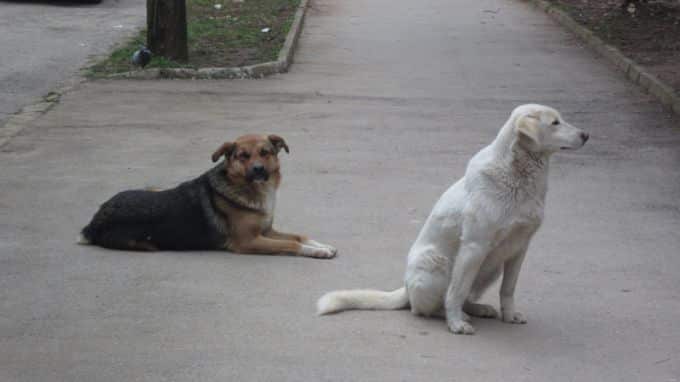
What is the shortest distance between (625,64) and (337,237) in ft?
32.0

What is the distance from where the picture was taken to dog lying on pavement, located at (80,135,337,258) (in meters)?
7.22

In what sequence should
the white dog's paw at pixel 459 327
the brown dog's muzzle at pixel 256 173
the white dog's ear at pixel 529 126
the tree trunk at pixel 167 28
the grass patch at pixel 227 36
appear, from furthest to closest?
the grass patch at pixel 227 36 < the tree trunk at pixel 167 28 < the brown dog's muzzle at pixel 256 173 < the white dog's paw at pixel 459 327 < the white dog's ear at pixel 529 126

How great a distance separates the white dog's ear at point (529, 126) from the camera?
18.1 feet

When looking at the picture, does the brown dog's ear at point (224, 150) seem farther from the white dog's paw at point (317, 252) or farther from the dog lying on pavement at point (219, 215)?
the white dog's paw at point (317, 252)

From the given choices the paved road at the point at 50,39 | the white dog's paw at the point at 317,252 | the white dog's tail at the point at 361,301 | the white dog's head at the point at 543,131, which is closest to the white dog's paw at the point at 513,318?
the white dog's tail at the point at 361,301

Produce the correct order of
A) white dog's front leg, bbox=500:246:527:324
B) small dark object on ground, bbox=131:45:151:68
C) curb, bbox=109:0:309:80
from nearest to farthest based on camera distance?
white dog's front leg, bbox=500:246:527:324 < curb, bbox=109:0:309:80 < small dark object on ground, bbox=131:45:151:68

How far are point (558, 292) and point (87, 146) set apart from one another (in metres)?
5.79

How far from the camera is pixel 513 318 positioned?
19.5ft

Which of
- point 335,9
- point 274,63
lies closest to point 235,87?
point 274,63

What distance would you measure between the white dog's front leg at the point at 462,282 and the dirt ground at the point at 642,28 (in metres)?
8.94

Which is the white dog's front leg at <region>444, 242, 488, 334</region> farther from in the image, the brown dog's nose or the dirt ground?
the dirt ground

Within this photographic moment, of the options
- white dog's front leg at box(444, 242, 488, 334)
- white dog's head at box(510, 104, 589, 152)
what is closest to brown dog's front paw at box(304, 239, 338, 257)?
white dog's front leg at box(444, 242, 488, 334)

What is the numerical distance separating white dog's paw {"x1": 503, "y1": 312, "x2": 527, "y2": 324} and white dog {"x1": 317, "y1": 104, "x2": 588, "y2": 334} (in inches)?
1.5

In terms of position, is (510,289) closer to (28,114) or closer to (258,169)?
(258,169)
